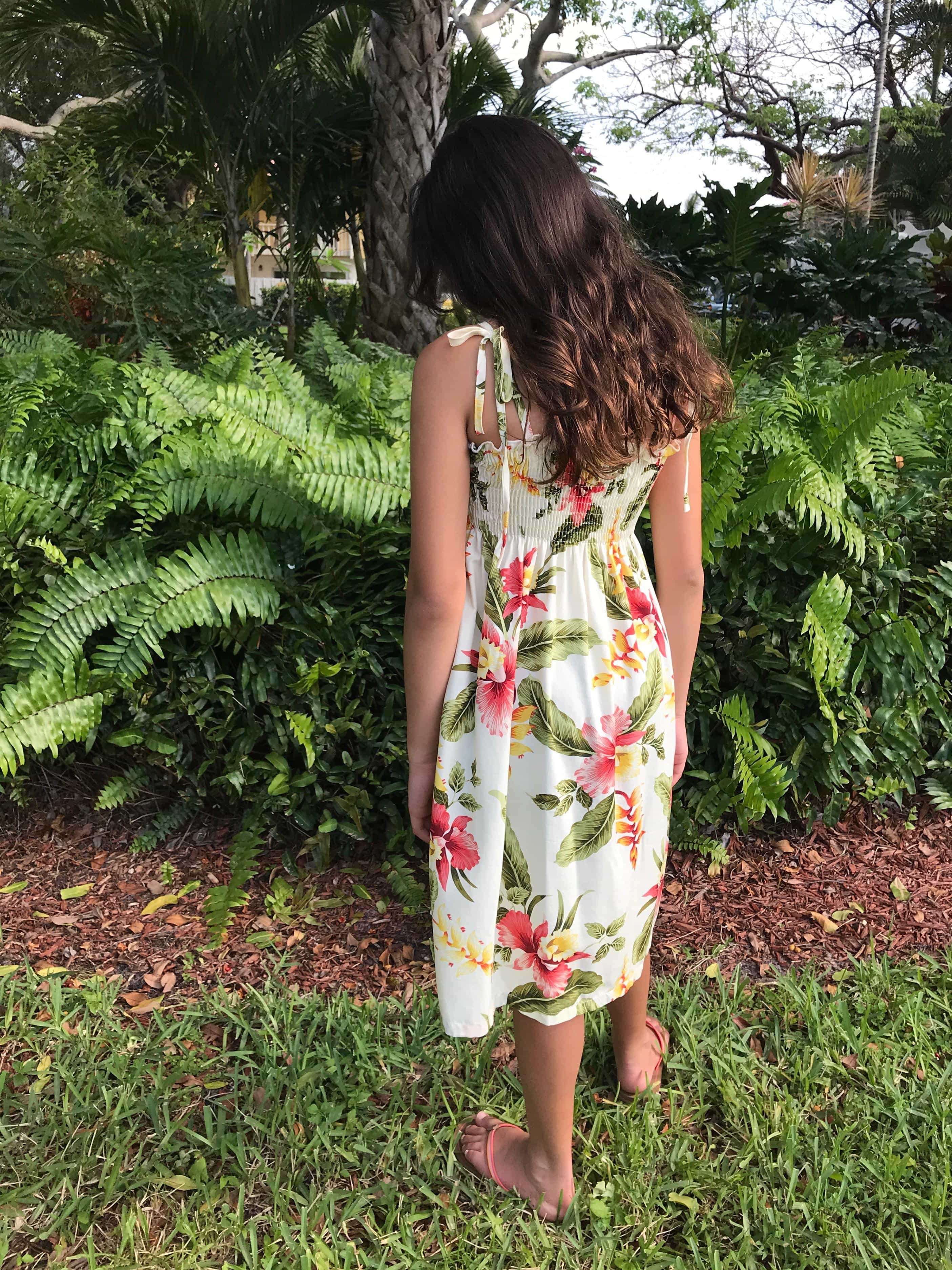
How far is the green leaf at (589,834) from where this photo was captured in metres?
1.52

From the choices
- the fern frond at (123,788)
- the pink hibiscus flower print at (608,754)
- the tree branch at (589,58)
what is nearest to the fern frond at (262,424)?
the fern frond at (123,788)

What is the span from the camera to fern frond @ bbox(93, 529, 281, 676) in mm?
2400

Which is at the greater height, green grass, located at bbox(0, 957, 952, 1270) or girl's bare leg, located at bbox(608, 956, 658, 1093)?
girl's bare leg, located at bbox(608, 956, 658, 1093)

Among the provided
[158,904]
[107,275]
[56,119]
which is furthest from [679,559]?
[56,119]

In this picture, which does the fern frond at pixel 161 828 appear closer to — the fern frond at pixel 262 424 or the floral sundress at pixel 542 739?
the fern frond at pixel 262 424

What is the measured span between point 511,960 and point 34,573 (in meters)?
2.02

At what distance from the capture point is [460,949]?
60.7 inches

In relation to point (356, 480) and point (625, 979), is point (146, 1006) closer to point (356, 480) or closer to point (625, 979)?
point (625, 979)

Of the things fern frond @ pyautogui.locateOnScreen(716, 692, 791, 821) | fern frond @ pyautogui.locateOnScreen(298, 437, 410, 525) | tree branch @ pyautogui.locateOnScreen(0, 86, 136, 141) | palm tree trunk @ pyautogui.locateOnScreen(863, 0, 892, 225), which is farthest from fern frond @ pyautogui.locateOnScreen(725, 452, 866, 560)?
palm tree trunk @ pyautogui.locateOnScreen(863, 0, 892, 225)

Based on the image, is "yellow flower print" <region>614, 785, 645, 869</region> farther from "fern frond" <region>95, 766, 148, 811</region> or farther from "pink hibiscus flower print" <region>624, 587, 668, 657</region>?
"fern frond" <region>95, 766, 148, 811</region>

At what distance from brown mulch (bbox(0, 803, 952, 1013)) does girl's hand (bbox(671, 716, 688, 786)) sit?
923 millimetres

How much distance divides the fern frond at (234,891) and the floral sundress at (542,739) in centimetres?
106

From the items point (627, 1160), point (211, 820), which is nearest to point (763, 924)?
point (627, 1160)

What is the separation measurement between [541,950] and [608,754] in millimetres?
366
